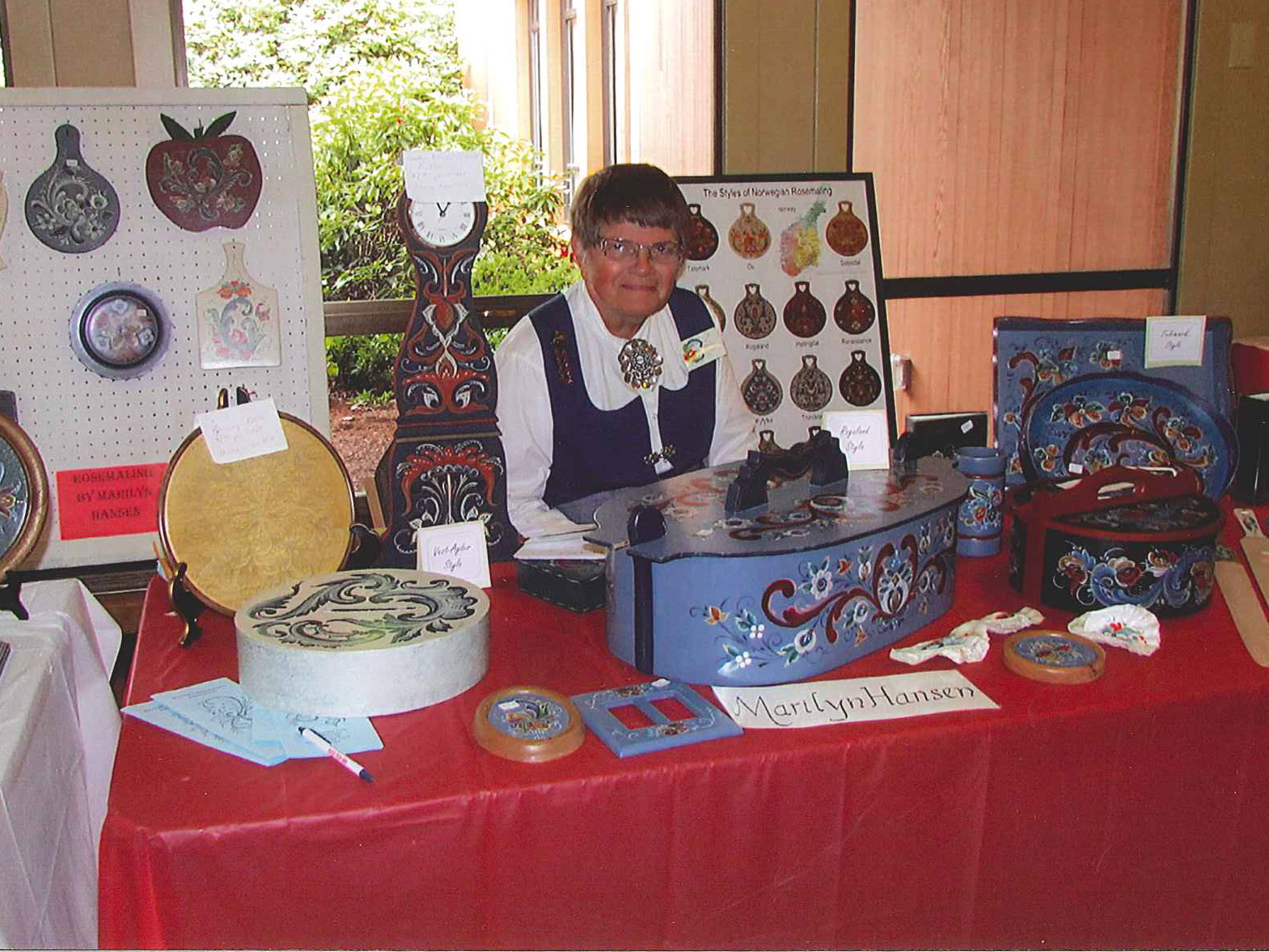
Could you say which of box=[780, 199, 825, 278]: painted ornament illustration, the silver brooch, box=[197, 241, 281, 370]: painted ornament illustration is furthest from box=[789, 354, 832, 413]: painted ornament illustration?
box=[197, 241, 281, 370]: painted ornament illustration

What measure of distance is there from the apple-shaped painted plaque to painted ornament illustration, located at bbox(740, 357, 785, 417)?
1315 mm

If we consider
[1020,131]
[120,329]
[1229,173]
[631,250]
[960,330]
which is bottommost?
[960,330]

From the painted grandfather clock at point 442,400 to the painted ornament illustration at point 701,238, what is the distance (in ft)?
3.92

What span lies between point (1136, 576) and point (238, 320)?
1.69 metres

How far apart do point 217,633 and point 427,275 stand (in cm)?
62

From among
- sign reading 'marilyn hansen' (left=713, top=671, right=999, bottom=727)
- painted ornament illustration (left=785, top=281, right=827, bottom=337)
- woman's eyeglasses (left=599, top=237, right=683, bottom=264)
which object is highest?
woman's eyeglasses (left=599, top=237, right=683, bottom=264)

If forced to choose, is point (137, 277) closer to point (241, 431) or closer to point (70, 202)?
point (70, 202)

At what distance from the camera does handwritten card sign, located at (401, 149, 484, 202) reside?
173 centimetres

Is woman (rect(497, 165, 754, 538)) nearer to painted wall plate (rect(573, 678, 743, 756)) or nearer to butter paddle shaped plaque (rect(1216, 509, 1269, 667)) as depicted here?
painted wall plate (rect(573, 678, 743, 756))

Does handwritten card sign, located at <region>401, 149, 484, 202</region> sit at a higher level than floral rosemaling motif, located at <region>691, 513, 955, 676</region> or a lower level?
higher

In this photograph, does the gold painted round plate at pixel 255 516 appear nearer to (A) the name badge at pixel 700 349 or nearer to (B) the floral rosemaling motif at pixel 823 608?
(B) the floral rosemaling motif at pixel 823 608

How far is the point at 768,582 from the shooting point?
4.66 ft

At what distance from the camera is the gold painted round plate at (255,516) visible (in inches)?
65.4

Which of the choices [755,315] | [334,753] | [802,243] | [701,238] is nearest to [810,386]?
[755,315]
